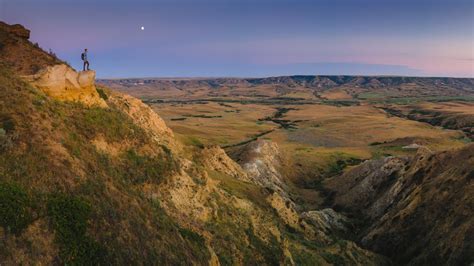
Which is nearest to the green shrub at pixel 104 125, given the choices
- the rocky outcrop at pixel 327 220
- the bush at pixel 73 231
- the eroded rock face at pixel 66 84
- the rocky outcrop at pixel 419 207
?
the eroded rock face at pixel 66 84

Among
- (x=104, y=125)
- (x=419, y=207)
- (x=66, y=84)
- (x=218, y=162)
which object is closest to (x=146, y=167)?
(x=104, y=125)

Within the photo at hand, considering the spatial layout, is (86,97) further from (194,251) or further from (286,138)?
(286,138)

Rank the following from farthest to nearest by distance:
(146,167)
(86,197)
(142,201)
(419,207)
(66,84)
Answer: (419,207)
(66,84)
(146,167)
(142,201)
(86,197)

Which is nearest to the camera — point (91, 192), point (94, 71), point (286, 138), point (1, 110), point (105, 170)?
point (91, 192)

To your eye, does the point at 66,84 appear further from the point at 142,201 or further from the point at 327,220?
the point at 327,220

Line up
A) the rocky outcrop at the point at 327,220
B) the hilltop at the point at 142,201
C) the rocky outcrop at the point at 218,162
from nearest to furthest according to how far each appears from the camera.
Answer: the hilltop at the point at 142,201, the rocky outcrop at the point at 327,220, the rocky outcrop at the point at 218,162

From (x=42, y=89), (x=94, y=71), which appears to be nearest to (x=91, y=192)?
(x=42, y=89)

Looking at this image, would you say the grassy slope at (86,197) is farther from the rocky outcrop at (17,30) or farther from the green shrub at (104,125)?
the rocky outcrop at (17,30)
